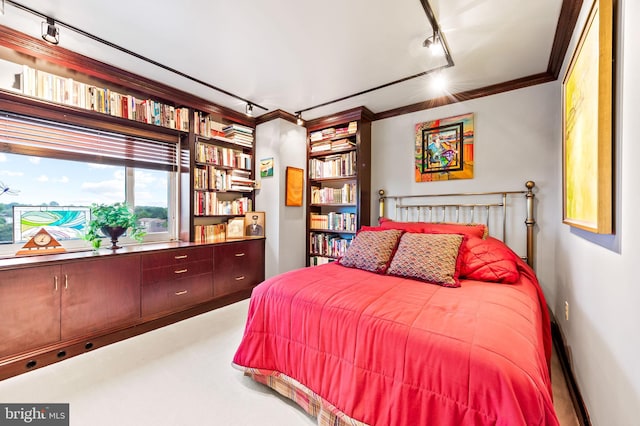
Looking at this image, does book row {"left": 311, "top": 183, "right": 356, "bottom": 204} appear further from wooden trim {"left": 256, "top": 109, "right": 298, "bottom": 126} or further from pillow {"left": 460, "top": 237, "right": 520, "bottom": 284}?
pillow {"left": 460, "top": 237, "right": 520, "bottom": 284}

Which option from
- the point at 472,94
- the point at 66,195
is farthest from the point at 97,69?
the point at 472,94

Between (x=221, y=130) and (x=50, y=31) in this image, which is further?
(x=221, y=130)

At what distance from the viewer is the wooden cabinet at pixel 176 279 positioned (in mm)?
2533

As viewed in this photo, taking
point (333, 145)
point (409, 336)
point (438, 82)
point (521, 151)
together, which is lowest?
point (409, 336)

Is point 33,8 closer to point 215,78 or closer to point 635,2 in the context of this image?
point 215,78

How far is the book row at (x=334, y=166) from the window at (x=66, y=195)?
6.40 feet

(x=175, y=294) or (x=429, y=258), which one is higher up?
(x=429, y=258)

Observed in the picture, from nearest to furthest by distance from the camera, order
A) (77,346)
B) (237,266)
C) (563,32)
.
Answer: (563,32), (77,346), (237,266)

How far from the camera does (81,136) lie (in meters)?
2.52

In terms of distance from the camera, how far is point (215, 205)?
339cm

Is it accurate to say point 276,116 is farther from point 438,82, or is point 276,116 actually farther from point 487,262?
point 487,262

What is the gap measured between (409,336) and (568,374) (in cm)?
150

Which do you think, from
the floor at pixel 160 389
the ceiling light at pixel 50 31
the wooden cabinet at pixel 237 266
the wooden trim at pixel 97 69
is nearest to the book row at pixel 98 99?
the wooden trim at pixel 97 69

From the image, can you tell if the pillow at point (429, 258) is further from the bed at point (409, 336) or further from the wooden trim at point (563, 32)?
the wooden trim at point (563, 32)
